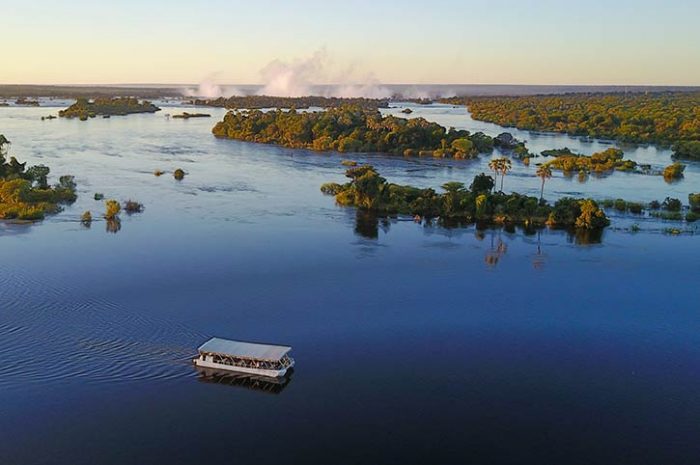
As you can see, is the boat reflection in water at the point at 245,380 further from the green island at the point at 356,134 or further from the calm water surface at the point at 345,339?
the green island at the point at 356,134

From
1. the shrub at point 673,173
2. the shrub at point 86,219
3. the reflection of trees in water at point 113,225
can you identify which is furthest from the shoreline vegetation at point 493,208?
the shrub at point 86,219

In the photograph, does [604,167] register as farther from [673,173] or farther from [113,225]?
[113,225]

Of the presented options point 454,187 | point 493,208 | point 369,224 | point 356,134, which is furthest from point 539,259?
point 356,134

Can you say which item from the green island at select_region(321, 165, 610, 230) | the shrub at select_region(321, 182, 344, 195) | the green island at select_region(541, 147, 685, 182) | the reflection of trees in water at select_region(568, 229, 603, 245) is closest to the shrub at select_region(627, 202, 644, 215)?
the green island at select_region(321, 165, 610, 230)

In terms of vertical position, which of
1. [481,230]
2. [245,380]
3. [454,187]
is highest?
[454,187]

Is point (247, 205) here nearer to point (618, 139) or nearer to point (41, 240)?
point (41, 240)

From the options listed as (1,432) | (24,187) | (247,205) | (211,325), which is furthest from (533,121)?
(1,432)
